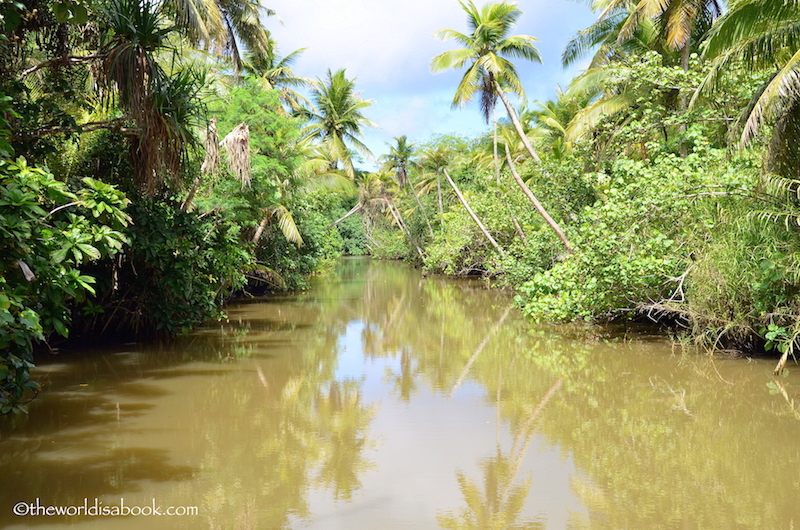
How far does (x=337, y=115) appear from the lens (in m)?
32.7

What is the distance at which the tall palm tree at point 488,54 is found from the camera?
18.7 metres

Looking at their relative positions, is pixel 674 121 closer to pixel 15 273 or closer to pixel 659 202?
pixel 659 202

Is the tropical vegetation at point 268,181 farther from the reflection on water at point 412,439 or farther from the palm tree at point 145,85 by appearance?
the reflection on water at point 412,439

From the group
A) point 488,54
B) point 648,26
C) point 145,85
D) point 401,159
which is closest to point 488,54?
point 488,54

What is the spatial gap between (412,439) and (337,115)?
2809cm

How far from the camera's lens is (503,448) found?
6.02 meters

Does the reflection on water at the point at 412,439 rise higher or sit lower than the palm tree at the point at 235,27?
lower

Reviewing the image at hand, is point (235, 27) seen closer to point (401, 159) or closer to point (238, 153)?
point (238, 153)

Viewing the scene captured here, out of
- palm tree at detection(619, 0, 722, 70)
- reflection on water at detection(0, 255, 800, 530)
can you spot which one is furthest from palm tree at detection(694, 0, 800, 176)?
palm tree at detection(619, 0, 722, 70)

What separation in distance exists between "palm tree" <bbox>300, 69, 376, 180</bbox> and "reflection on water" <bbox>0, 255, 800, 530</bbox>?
22245mm

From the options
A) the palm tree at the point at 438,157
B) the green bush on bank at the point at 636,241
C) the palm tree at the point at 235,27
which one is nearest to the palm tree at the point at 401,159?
the palm tree at the point at 438,157

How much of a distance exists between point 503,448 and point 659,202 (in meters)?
6.23

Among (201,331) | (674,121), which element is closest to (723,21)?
(674,121)

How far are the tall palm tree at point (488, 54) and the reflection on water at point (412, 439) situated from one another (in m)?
10.5
